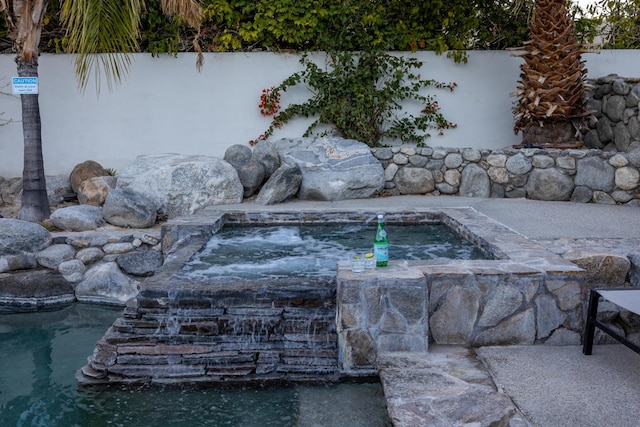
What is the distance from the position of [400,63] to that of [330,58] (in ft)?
3.56

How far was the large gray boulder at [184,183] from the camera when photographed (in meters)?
7.70

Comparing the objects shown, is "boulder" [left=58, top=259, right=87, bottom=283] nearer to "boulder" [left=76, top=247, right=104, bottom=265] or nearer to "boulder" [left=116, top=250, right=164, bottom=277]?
"boulder" [left=76, top=247, right=104, bottom=265]

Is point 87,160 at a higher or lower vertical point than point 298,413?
higher

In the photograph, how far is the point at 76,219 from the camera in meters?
7.09

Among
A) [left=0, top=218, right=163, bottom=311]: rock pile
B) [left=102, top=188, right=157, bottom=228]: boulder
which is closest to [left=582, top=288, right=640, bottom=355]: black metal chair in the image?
[left=0, top=218, right=163, bottom=311]: rock pile

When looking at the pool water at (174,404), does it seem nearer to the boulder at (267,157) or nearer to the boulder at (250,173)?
the boulder at (250,173)

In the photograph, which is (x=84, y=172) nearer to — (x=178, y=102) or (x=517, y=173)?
(x=178, y=102)

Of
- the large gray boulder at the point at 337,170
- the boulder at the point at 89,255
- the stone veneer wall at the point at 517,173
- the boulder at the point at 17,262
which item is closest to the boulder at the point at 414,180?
the stone veneer wall at the point at 517,173

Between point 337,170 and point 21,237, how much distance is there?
3856 mm

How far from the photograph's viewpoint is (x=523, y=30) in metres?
9.97

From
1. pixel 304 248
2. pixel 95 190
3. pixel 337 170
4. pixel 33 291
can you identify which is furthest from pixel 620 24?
pixel 33 291

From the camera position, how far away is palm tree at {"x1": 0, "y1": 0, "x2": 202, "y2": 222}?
7.22 m

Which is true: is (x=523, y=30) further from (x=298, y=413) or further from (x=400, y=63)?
(x=298, y=413)

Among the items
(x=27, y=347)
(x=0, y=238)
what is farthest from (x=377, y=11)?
(x=27, y=347)
